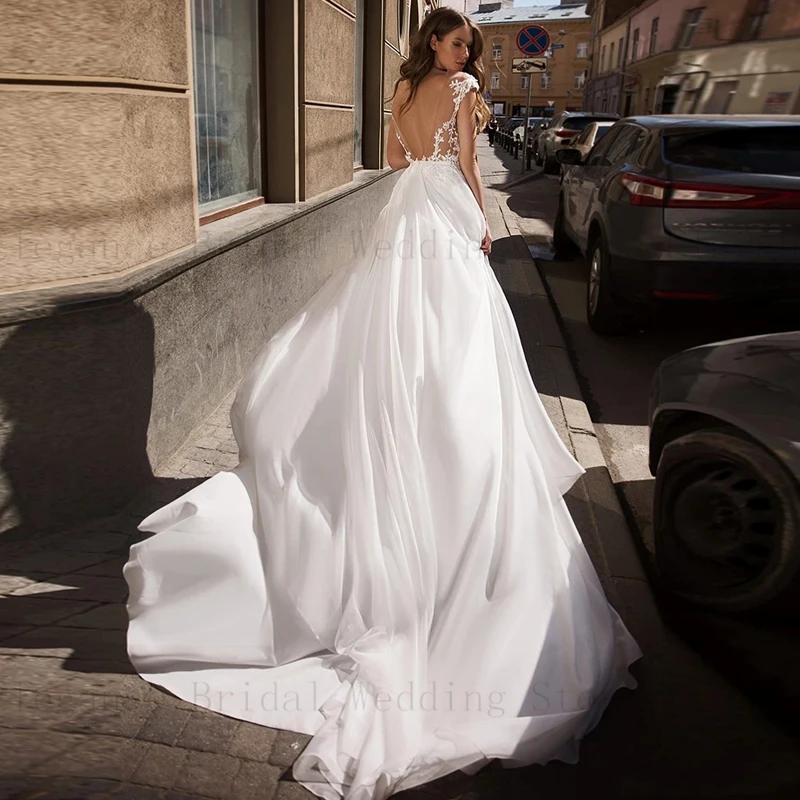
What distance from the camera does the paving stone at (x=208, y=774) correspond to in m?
2.02

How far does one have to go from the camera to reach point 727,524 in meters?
2.92

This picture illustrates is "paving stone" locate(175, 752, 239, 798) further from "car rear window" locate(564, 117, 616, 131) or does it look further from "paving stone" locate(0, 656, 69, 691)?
"car rear window" locate(564, 117, 616, 131)

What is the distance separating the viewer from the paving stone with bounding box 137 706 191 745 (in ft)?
7.16

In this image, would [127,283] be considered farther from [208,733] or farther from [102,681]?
[208,733]

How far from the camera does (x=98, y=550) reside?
3160 millimetres

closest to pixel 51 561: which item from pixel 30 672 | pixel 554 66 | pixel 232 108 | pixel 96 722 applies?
pixel 30 672

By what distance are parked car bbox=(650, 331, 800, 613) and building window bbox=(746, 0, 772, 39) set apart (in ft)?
78.3

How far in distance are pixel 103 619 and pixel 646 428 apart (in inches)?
136

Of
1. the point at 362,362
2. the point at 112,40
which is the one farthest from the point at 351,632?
the point at 112,40

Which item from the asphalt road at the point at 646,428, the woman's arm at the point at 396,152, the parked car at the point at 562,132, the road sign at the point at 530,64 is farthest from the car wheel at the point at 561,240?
Result: the parked car at the point at 562,132

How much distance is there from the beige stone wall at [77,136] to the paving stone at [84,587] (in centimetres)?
114

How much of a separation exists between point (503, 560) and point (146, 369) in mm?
1894

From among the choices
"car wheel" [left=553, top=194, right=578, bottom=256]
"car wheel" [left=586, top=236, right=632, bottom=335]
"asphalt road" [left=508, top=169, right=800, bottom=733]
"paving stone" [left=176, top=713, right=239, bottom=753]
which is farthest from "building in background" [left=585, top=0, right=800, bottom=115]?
"paving stone" [left=176, top=713, right=239, bottom=753]

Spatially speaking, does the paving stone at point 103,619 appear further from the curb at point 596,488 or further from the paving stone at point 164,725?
the curb at point 596,488
